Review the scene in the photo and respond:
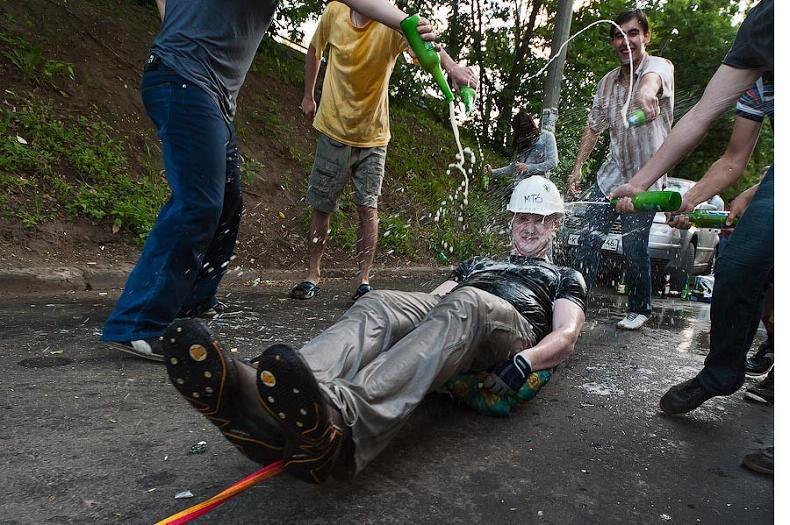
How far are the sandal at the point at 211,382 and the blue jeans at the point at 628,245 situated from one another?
12.5 feet

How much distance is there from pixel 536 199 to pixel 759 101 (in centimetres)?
109

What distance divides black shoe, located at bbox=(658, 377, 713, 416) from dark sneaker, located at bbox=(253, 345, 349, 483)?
183 cm

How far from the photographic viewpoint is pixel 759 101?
8.78ft

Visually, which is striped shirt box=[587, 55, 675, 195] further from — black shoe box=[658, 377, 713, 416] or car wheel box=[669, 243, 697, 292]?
car wheel box=[669, 243, 697, 292]

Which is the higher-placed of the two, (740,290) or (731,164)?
(731,164)

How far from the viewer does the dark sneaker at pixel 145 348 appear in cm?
289

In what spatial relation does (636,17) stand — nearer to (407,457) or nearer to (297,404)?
(407,457)

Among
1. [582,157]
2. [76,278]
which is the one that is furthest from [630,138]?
[76,278]

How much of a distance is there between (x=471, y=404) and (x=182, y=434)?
1.17 metres

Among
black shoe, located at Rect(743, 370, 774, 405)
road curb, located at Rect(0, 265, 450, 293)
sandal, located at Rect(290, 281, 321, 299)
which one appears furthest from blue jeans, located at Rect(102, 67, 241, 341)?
black shoe, located at Rect(743, 370, 774, 405)

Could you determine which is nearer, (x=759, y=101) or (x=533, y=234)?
(x=759, y=101)

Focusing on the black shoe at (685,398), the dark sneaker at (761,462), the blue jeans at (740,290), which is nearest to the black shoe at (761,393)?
the black shoe at (685,398)

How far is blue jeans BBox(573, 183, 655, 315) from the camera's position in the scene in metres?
4.70

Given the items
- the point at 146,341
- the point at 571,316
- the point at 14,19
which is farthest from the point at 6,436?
the point at 14,19
